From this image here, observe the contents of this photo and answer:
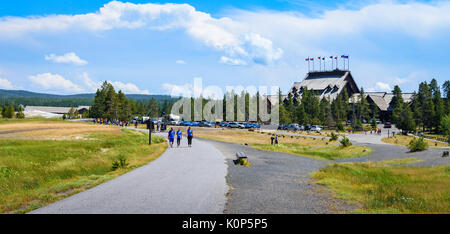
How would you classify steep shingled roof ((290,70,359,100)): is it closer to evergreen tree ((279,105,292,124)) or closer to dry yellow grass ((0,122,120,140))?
evergreen tree ((279,105,292,124))

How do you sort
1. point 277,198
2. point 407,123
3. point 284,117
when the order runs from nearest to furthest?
point 277,198
point 407,123
point 284,117

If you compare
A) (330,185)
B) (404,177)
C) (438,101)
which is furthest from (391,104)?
(330,185)

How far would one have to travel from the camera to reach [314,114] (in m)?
98.7

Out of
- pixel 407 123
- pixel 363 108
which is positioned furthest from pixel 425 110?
pixel 363 108

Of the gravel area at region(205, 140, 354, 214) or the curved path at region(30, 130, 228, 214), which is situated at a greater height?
the curved path at region(30, 130, 228, 214)

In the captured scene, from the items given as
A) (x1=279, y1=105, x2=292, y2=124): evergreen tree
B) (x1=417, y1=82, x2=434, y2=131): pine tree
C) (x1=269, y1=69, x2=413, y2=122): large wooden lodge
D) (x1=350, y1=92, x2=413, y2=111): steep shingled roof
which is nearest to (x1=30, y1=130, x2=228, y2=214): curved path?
(x1=417, y1=82, x2=434, y2=131): pine tree

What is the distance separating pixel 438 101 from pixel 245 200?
297ft

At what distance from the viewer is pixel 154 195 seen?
10.4m

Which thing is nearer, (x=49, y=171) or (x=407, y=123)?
(x=49, y=171)

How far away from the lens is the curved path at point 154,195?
884cm

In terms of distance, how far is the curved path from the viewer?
29.0 feet

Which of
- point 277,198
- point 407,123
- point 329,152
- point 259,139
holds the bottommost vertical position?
point 329,152

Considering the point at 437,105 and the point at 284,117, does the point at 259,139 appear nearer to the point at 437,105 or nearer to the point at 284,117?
the point at 284,117
